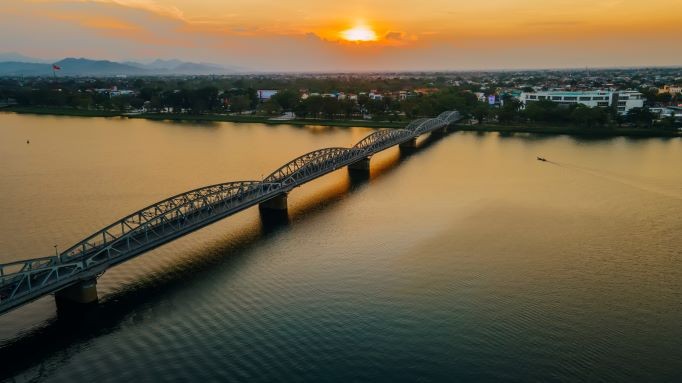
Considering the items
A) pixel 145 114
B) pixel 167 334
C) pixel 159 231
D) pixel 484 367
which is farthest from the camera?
pixel 145 114

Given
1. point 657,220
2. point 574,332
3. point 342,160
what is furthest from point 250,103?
point 574,332

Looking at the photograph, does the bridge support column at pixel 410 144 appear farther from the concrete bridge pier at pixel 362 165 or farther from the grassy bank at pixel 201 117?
the grassy bank at pixel 201 117

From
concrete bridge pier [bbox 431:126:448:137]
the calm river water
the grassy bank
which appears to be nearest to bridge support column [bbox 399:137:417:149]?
concrete bridge pier [bbox 431:126:448:137]

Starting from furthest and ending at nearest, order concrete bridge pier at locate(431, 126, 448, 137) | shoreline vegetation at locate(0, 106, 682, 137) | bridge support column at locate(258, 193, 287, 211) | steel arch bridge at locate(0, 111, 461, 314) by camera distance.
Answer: concrete bridge pier at locate(431, 126, 448, 137) → shoreline vegetation at locate(0, 106, 682, 137) → bridge support column at locate(258, 193, 287, 211) → steel arch bridge at locate(0, 111, 461, 314)

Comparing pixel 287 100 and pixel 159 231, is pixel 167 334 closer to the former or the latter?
pixel 159 231

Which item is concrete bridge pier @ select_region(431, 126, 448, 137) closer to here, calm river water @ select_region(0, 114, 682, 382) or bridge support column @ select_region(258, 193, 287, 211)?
calm river water @ select_region(0, 114, 682, 382)

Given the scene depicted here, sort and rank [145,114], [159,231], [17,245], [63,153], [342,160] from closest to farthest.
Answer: [159,231] < [17,245] < [342,160] < [63,153] < [145,114]
